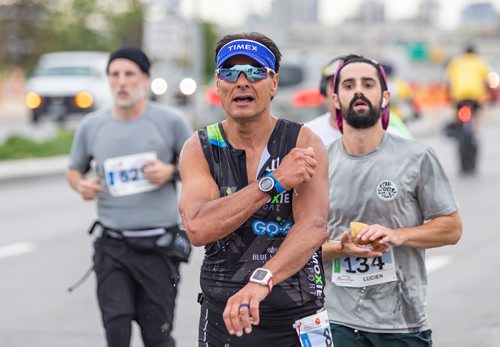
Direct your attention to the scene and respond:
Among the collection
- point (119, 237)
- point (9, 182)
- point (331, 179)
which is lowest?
point (9, 182)

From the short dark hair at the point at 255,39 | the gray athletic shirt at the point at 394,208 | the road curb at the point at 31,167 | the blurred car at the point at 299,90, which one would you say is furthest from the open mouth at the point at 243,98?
the blurred car at the point at 299,90

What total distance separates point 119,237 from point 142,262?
201mm

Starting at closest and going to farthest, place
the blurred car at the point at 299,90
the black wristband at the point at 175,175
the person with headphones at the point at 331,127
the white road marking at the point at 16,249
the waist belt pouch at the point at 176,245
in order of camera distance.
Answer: the person with headphones at the point at 331,127
the waist belt pouch at the point at 176,245
the black wristband at the point at 175,175
the white road marking at the point at 16,249
the blurred car at the point at 299,90

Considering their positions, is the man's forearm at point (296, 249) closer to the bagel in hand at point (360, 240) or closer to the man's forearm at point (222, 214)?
the man's forearm at point (222, 214)

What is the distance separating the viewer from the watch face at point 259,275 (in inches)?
162

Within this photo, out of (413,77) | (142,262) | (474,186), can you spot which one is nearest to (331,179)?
(142,262)

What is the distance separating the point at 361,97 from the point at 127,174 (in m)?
2.01

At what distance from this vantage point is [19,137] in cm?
2323

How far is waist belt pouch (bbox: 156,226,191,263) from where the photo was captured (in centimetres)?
670

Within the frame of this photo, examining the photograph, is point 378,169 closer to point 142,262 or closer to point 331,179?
point 331,179

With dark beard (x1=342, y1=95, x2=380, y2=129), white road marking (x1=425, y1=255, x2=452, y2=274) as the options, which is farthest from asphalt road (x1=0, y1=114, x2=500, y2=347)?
dark beard (x1=342, y1=95, x2=380, y2=129)

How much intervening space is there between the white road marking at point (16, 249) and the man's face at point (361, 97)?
25.5 ft

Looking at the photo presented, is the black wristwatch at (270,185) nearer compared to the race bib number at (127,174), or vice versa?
the black wristwatch at (270,185)

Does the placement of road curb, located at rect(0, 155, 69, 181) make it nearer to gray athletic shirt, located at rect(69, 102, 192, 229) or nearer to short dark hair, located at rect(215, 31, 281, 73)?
gray athletic shirt, located at rect(69, 102, 192, 229)
